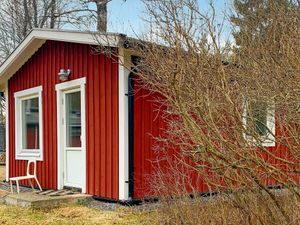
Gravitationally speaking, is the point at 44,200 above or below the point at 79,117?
below

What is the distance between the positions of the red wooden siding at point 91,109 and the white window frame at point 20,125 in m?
0.15

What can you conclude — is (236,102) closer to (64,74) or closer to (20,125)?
(64,74)

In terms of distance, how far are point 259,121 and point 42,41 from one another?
6.49 m

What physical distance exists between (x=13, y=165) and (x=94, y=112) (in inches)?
160

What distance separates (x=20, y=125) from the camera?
10.8 m

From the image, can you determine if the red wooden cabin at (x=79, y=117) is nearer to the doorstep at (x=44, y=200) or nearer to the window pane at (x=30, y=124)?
the window pane at (x=30, y=124)

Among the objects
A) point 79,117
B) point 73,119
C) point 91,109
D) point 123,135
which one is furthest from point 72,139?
point 123,135

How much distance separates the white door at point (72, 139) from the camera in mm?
8711

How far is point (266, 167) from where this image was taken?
12.5ft

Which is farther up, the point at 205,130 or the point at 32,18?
the point at 32,18

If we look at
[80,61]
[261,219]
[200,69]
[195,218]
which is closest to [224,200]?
[195,218]

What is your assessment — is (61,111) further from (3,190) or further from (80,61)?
(3,190)

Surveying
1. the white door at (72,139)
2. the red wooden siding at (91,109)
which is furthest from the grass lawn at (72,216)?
the white door at (72,139)

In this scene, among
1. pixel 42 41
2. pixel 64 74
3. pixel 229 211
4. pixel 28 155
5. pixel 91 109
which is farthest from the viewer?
pixel 28 155
